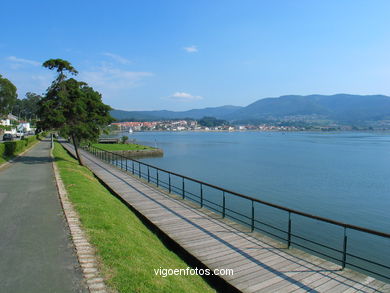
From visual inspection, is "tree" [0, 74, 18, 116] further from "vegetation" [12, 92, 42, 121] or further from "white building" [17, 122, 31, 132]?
"vegetation" [12, 92, 42, 121]

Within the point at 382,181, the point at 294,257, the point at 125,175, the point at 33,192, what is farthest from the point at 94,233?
the point at 382,181

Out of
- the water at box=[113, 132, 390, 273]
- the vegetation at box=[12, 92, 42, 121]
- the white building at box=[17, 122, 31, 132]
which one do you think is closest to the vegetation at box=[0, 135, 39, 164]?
the white building at box=[17, 122, 31, 132]

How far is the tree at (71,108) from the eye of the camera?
82.5 ft

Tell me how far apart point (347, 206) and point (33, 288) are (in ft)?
79.7

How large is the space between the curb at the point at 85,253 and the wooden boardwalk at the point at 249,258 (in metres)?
2.72

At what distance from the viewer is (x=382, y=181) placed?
3597 cm

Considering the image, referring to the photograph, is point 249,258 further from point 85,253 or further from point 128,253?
point 85,253

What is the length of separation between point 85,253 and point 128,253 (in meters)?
0.95

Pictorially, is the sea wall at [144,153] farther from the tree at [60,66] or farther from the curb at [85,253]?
the curb at [85,253]

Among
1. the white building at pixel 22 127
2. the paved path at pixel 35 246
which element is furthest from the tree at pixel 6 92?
the paved path at pixel 35 246

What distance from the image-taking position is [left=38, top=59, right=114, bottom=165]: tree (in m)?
25.1

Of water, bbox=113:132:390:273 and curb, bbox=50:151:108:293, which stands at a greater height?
curb, bbox=50:151:108:293

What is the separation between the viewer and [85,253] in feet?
23.1

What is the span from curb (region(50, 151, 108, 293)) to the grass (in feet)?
0.47
